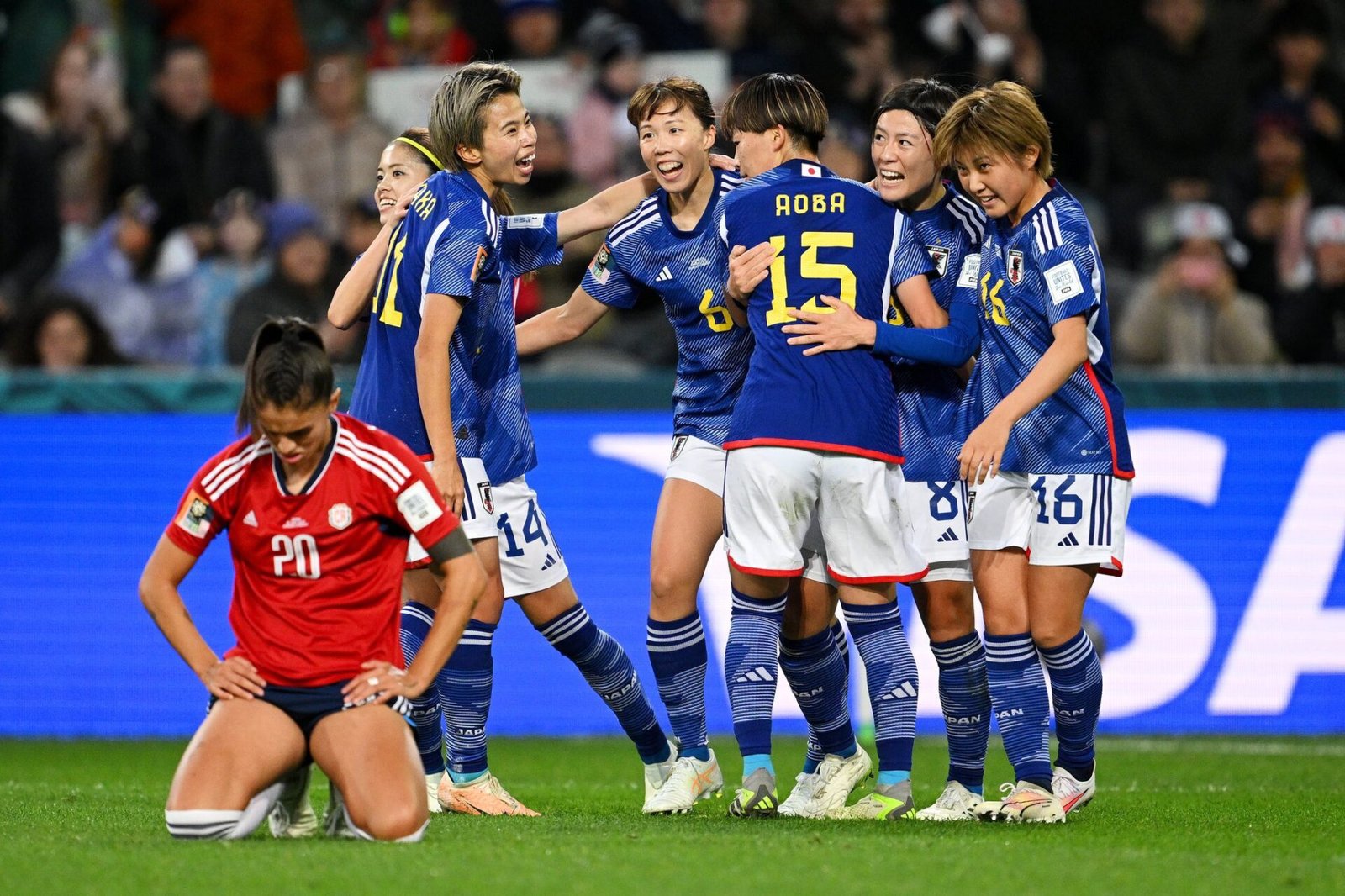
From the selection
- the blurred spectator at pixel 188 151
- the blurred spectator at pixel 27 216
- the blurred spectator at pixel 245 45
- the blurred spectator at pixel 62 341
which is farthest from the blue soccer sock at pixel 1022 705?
the blurred spectator at pixel 245 45

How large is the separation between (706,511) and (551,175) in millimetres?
5989

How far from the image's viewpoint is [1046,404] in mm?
5742

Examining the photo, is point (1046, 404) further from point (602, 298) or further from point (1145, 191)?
point (1145, 191)

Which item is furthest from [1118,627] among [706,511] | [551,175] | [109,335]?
[109,335]

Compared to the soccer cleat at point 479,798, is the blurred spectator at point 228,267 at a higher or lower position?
higher

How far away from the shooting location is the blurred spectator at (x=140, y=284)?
37.9 ft

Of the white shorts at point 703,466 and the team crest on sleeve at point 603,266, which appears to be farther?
the team crest on sleeve at point 603,266

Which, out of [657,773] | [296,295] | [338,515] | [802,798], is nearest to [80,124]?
[296,295]

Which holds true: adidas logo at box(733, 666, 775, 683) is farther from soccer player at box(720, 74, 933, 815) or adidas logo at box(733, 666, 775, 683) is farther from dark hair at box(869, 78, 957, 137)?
dark hair at box(869, 78, 957, 137)

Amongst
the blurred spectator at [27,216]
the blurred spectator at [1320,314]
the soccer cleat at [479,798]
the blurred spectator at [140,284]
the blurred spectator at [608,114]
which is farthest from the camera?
the blurred spectator at [608,114]

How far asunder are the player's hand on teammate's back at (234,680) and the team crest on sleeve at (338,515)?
17.6 inches

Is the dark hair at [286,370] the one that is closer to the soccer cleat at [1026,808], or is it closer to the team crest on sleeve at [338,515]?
the team crest on sleeve at [338,515]

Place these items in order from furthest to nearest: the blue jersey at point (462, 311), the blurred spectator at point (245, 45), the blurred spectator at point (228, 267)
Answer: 1. the blurred spectator at point (245, 45)
2. the blurred spectator at point (228, 267)
3. the blue jersey at point (462, 311)

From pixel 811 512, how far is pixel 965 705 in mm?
852
